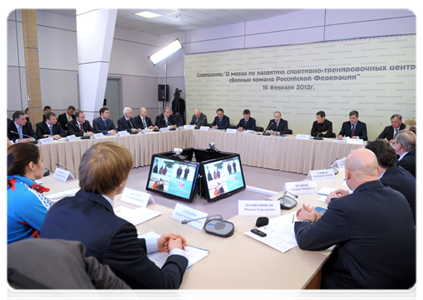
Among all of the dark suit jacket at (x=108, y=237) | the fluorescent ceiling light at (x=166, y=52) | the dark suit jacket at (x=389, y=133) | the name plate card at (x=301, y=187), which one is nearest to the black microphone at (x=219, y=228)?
the dark suit jacket at (x=108, y=237)

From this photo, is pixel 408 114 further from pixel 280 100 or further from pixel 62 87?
pixel 62 87

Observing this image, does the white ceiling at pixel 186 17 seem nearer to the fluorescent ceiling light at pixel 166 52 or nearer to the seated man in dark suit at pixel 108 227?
the fluorescent ceiling light at pixel 166 52

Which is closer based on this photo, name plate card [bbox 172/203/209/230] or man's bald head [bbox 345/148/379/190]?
man's bald head [bbox 345/148/379/190]

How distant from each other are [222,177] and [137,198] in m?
1.08

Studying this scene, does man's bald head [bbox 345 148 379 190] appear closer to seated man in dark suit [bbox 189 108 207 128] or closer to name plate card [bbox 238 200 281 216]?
name plate card [bbox 238 200 281 216]

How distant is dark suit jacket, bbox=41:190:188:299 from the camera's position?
895 mm

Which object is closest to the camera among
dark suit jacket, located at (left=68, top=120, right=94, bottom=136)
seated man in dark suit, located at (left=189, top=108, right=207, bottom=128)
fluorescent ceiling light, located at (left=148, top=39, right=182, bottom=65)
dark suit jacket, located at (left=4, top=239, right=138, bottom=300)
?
dark suit jacket, located at (left=4, top=239, right=138, bottom=300)

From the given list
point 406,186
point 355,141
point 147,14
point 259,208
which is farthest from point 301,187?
point 147,14

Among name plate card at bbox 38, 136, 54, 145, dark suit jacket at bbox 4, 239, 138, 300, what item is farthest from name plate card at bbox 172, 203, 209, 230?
name plate card at bbox 38, 136, 54, 145

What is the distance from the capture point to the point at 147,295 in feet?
3.35

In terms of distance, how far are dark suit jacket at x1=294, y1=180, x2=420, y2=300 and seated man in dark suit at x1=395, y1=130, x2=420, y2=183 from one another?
1.28 m

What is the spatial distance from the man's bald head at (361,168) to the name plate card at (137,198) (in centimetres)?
129

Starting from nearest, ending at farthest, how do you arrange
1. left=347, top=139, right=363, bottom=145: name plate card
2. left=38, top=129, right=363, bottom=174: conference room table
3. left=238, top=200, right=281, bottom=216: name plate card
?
1. left=238, top=200, right=281, bottom=216: name plate card
2. left=38, top=129, right=363, bottom=174: conference room table
3. left=347, top=139, right=363, bottom=145: name plate card

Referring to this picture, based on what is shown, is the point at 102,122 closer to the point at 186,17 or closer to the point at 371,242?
the point at 186,17
